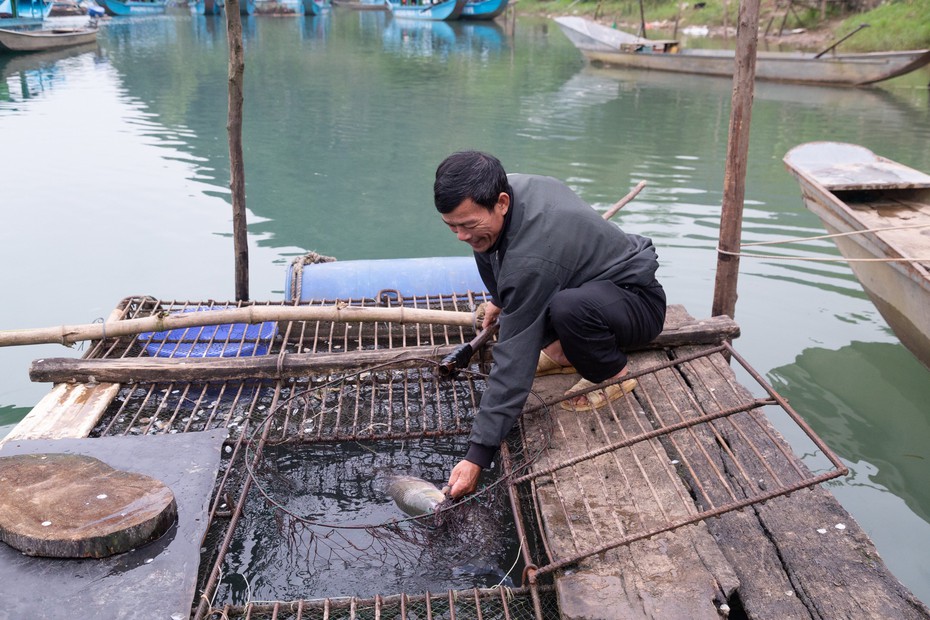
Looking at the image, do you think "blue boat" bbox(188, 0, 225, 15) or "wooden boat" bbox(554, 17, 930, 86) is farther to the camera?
"blue boat" bbox(188, 0, 225, 15)

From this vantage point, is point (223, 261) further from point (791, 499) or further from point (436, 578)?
point (791, 499)

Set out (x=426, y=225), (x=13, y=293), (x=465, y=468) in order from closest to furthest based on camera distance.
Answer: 1. (x=465, y=468)
2. (x=13, y=293)
3. (x=426, y=225)

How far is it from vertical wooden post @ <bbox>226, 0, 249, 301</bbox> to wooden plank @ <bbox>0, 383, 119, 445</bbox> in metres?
1.52

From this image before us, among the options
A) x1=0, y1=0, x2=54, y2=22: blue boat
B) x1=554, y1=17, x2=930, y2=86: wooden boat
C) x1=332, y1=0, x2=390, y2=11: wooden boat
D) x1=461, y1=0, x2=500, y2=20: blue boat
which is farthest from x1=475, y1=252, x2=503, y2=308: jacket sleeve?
x1=332, y1=0, x2=390, y2=11: wooden boat

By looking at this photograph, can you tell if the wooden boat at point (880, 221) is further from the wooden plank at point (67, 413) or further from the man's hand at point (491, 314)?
the wooden plank at point (67, 413)

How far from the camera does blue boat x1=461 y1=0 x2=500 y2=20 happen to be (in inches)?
1312

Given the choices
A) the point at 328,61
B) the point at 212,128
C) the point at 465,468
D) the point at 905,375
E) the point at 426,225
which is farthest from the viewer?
the point at 328,61

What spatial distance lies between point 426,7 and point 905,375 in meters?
33.1

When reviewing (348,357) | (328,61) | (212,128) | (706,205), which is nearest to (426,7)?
(328,61)

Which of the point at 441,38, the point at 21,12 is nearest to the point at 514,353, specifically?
the point at 21,12

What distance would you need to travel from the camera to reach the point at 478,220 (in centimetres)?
238

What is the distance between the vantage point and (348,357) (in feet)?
11.4

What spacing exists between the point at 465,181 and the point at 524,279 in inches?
14.9

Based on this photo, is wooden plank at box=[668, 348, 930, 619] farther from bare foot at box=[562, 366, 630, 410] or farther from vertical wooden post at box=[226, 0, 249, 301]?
vertical wooden post at box=[226, 0, 249, 301]
